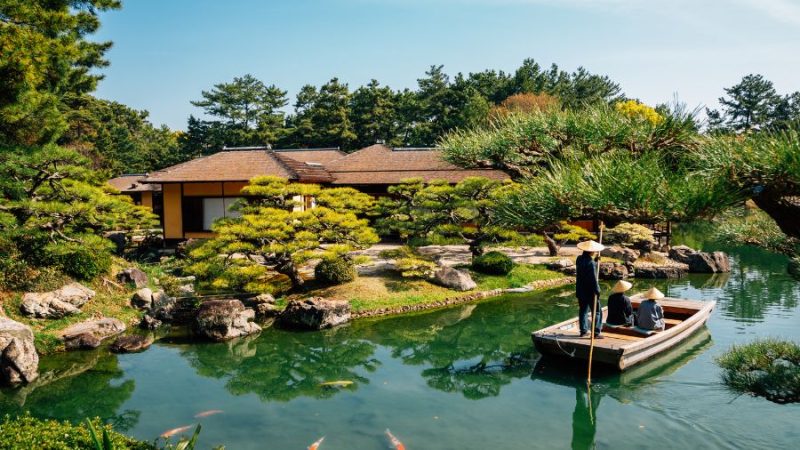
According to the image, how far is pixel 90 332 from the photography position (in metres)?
12.6

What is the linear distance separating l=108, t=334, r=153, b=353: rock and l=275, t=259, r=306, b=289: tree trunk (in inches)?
166

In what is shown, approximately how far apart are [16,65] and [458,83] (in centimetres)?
3649

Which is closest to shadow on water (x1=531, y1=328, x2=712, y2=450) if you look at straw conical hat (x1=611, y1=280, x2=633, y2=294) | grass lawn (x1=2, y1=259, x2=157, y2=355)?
straw conical hat (x1=611, y1=280, x2=633, y2=294)

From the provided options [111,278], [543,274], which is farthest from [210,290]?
[543,274]

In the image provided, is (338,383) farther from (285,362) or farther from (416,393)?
(285,362)

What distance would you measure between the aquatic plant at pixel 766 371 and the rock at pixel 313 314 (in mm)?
9735

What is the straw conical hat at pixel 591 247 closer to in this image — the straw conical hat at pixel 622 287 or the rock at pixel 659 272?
the straw conical hat at pixel 622 287

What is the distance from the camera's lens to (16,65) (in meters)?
9.63

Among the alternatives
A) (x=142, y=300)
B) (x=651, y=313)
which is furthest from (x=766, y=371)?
(x=142, y=300)

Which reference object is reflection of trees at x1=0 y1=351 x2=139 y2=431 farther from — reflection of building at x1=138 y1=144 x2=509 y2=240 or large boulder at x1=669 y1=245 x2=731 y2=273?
large boulder at x1=669 y1=245 x2=731 y2=273

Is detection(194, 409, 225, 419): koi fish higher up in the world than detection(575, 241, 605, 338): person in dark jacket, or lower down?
lower down

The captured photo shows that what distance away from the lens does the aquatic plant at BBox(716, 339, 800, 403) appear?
4.82 m

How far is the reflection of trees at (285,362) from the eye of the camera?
10.3m

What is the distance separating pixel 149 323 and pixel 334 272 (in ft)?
16.0
